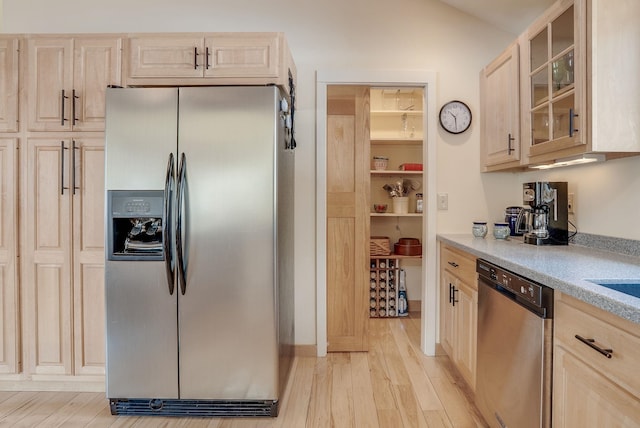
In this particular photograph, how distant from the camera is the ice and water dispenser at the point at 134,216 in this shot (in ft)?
6.60

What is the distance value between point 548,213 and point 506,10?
1418 mm

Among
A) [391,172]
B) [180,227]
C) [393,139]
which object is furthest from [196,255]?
[393,139]

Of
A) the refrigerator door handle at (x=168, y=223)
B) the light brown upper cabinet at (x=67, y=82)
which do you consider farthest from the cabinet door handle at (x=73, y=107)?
the refrigerator door handle at (x=168, y=223)

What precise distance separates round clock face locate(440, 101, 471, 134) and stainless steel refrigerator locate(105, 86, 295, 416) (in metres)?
1.42

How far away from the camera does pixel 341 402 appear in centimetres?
216

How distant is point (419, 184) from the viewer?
3.99 metres

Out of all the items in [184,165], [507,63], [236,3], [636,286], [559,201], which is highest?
[236,3]

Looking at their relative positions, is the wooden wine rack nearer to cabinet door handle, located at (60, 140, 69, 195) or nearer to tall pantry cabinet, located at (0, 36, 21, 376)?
cabinet door handle, located at (60, 140, 69, 195)

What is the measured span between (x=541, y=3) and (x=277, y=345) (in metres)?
2.66

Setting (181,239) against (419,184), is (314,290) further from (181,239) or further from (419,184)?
(419,184)

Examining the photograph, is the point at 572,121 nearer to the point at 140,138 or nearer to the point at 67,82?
the point at 140,138

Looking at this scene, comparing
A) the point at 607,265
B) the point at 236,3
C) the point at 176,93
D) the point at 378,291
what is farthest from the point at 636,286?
the point at 236,3

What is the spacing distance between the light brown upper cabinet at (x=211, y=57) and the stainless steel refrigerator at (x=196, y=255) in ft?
0.55

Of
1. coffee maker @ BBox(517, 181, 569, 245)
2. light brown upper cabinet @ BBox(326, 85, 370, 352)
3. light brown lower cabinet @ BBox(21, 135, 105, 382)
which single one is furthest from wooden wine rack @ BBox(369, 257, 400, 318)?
light brown lower cabinet @ BBox(21, 135, 105, 382)
